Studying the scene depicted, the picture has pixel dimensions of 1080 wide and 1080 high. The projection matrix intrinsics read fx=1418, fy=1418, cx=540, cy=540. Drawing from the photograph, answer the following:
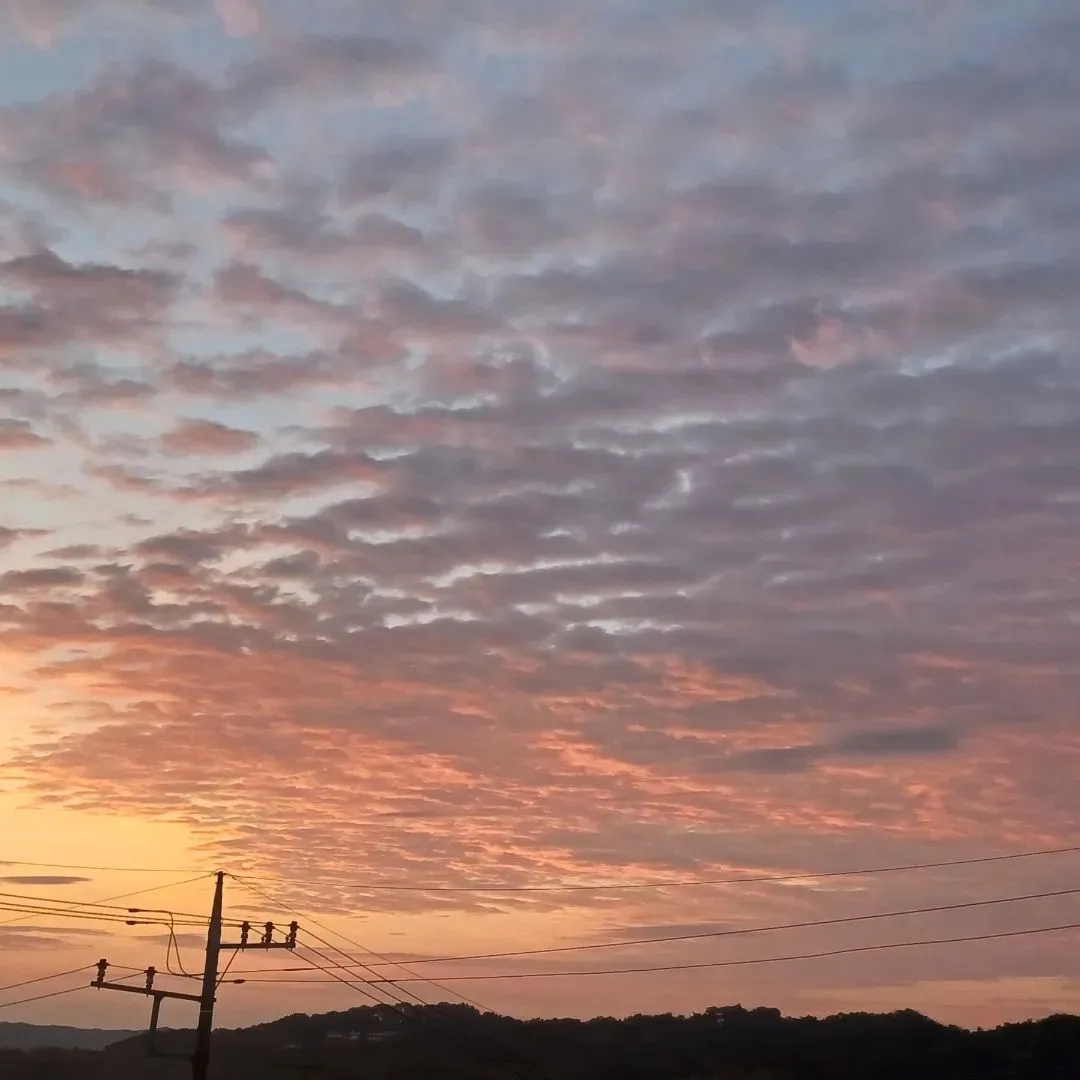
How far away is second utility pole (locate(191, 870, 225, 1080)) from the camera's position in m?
52.6

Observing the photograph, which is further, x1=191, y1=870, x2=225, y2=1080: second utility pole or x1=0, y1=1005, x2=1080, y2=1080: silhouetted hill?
x1=0, y1=1005, x2=1080, y2=1080: silhouetted hill

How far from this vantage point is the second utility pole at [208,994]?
52625mm

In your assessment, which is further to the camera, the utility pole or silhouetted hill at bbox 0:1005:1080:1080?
silhouetted hill at bbox 0:1005:1080:1080

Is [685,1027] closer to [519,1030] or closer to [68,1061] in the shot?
[519,1030]

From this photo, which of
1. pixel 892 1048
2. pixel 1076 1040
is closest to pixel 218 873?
pixel 1076 1040

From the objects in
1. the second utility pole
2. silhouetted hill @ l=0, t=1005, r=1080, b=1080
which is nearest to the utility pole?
the second utility pole

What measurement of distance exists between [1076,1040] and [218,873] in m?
84.4

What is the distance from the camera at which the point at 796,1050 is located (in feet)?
454

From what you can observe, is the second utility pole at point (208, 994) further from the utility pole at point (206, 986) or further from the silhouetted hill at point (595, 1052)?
the silhouetted hill at point (595, 1052)

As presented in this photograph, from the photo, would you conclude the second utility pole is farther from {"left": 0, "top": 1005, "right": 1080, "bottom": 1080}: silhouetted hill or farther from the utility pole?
{"left": 0, "top": 1005, "right": 1080, "bottom": 1080}: silhouetted hill

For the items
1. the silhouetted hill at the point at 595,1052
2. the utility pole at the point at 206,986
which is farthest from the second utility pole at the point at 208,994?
the silhouetted hill at the point at 595,1052

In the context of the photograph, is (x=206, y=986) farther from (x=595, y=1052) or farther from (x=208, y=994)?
(x=595, y=1052)

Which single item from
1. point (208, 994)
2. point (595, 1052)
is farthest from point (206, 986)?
point (595, 1052)

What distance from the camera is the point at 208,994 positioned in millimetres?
53969
